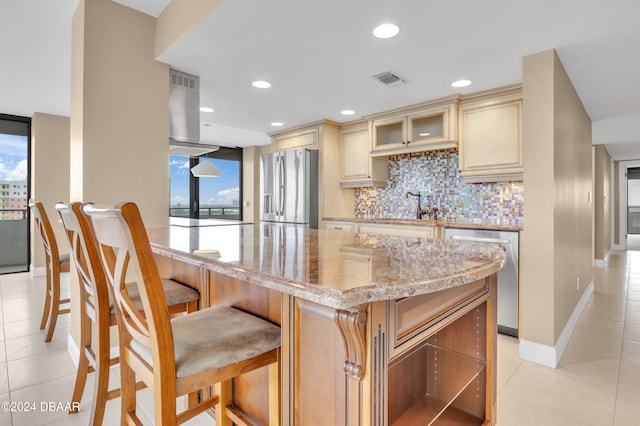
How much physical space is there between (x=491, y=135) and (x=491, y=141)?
2.3 inches

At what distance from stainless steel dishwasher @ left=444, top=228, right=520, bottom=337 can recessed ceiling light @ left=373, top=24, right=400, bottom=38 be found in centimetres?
181

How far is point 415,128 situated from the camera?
12.6ft

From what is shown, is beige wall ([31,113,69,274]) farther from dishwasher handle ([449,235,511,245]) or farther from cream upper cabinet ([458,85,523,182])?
cream upper cabinet ([458,85,523,182])

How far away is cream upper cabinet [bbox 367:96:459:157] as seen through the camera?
3.48 m

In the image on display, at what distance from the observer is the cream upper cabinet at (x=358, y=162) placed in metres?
4.37

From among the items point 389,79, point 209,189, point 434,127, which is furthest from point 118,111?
point 209,189

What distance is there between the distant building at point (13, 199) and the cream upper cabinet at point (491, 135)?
633 centimetres

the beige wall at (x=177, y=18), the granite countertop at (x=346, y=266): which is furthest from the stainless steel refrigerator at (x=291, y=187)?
the granite countertop at (x=346, y=266)

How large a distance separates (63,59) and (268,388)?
3.64m

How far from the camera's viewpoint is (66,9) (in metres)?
2.38

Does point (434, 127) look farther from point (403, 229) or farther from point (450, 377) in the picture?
point (450, 377)

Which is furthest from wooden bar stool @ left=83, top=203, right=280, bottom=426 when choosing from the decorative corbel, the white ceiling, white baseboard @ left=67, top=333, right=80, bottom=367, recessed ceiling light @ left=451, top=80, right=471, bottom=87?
recessed ceiling light @ left=451, top=80, right=471, bottom=87

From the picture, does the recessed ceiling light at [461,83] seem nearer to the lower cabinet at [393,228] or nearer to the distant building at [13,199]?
the lower cabinet at [393,228]

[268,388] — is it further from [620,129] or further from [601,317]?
[620,129]
